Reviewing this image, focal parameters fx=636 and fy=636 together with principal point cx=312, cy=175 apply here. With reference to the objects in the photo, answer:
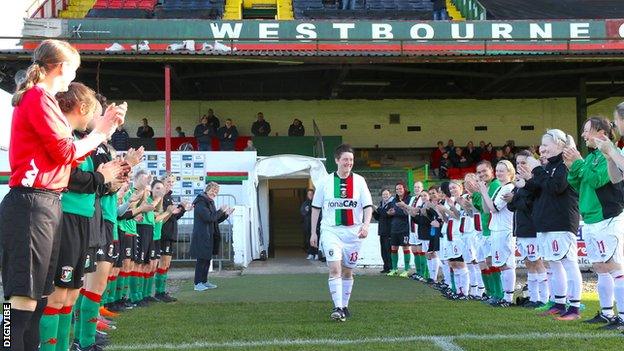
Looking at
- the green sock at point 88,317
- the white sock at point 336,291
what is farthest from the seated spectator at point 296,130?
the green sock at point 88,317

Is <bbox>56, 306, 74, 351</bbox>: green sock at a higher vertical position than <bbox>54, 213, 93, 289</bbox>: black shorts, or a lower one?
lower

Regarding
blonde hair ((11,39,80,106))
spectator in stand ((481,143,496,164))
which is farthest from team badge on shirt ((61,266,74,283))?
spectator in stand ((481,143,496,164))

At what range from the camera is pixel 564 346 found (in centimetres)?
551

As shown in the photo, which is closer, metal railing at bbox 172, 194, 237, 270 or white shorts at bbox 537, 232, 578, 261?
white shorts at bbox 537, 232, 578, 261

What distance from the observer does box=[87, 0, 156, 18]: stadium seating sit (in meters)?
27.5

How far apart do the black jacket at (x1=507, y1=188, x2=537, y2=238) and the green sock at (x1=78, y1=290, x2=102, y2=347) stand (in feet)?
16.8

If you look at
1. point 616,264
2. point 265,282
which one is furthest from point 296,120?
point 616,264

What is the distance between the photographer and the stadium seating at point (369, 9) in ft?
95.1

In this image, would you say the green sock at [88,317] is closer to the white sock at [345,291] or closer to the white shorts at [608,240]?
the white sock at [345,291]

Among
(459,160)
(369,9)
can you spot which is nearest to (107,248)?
(459,160)

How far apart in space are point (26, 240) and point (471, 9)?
2777cm

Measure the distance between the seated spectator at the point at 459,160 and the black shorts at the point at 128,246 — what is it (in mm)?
16244

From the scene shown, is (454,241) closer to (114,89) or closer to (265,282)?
(265,282)

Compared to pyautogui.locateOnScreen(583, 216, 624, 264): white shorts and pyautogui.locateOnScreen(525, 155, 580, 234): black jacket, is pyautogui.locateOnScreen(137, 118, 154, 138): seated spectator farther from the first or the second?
pyautogui.locateOnScreen(583, 216, 624, 264): white shorts
